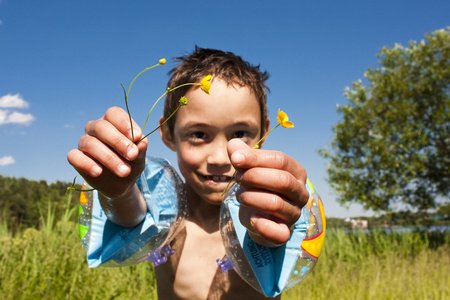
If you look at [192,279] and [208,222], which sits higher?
[208,222]

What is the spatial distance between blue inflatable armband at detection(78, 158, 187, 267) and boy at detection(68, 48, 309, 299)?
0.26ft

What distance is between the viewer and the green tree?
12.4 metres

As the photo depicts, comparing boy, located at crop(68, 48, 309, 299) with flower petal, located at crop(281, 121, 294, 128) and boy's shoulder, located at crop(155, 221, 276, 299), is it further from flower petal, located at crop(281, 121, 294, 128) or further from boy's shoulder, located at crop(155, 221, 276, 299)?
flower petal, located at crop(281, 121, 294, 128)

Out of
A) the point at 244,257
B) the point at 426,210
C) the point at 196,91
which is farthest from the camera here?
the point at 426,210

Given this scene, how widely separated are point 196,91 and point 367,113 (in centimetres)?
1249

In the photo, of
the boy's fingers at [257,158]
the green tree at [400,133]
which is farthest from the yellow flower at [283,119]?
the green tree at [400,133]

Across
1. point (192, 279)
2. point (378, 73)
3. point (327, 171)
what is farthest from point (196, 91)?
point (378, 73)

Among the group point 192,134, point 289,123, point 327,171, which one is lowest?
point 289,123

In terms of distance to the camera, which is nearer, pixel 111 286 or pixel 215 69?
pixel 215 69

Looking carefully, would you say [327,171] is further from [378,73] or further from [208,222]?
[208,222]

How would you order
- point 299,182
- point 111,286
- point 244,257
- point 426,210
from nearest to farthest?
point 299,182 → point 244,257 → point 111,286 → point 426,210

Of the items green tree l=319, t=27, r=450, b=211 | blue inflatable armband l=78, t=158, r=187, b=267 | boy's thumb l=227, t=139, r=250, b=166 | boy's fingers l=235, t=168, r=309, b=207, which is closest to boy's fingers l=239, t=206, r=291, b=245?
boy's fingers l=235, t=168, r=309, b=207

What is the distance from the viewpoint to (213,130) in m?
1.97

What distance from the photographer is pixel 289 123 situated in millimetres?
1251
